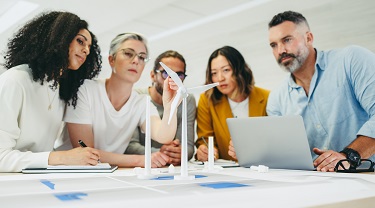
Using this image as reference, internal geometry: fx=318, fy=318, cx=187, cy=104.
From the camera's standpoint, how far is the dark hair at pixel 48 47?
1710 millimetres

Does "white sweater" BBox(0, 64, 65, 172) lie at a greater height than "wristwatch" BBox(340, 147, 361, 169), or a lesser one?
greater

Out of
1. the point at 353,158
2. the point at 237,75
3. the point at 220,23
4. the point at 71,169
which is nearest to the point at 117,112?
the point at 71,169

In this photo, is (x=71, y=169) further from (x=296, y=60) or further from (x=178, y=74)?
(x=296, y=60)

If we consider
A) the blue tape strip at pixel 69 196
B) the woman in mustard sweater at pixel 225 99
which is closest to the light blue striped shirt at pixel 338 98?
the woman in mustard sweater at pixel 225 99

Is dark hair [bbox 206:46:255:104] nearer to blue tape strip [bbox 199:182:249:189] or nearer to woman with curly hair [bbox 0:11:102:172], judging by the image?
woman with curly hair [bbox 0:11:102:172]

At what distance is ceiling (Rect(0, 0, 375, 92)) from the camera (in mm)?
3318

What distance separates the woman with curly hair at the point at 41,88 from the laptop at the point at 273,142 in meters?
0.72

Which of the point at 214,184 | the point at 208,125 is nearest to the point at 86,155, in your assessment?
the point at 214,184

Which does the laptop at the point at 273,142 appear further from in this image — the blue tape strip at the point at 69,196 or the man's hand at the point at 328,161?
the blue tape strip at the point at 69,196

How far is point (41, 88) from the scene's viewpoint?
1.72 m

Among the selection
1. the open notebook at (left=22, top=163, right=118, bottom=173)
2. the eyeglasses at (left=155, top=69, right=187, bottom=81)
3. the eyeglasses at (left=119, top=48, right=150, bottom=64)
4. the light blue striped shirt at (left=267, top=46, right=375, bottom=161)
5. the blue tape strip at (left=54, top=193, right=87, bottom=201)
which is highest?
the eyeglasses at (left=119, top=48, right=150, bottom=64)

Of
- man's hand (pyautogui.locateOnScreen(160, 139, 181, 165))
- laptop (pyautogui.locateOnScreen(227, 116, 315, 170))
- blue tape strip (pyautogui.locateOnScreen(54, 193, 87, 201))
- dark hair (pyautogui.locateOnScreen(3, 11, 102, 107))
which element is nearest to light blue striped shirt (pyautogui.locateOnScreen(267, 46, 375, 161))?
laptop (pyautogui.locateOnScreen(227, 116, 315, 170))

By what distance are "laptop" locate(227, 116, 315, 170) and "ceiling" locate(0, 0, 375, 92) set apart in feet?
7.32

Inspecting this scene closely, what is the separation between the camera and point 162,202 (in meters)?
0.68
